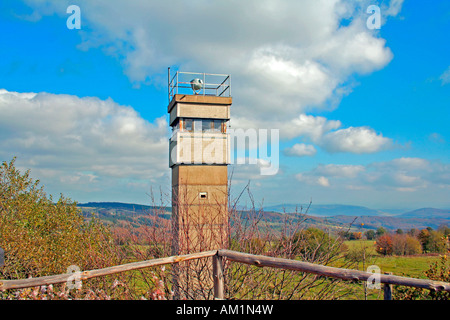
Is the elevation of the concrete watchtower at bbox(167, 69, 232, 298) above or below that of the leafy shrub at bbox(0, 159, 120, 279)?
above

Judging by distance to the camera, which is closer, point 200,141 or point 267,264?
point 267,264

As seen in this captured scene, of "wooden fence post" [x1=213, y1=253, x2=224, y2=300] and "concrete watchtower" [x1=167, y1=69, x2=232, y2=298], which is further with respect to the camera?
"concrete watchtower" [x1=167, y1=69, x2=232, y2=298]

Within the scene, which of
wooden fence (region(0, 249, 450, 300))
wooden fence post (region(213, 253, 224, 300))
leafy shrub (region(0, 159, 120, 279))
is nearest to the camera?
wooden fence (region(0, 249, 450, 300))

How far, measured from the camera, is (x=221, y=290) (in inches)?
157

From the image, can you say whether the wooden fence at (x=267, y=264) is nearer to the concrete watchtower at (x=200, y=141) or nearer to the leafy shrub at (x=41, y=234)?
the leafy shrub at (x=41, y=234)

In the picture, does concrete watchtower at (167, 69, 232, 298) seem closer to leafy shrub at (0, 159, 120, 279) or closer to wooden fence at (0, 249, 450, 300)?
leafy shrub at (0, 159, 120, 279)

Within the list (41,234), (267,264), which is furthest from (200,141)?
(267,264)

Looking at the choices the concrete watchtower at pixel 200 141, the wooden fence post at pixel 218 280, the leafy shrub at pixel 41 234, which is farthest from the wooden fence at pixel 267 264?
the concrete watchtower at pixel 200 141

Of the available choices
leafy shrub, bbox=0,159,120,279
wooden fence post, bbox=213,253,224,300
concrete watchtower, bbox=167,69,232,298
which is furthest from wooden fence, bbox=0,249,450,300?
concrete watchtower, bbox=167,69,232,298

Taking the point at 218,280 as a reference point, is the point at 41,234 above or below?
below

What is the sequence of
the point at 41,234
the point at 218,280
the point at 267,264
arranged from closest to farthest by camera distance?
1. the point at 267,264
2. the point at 218,280
3. the point at 41,234

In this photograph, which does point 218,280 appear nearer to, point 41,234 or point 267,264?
point 267,264
